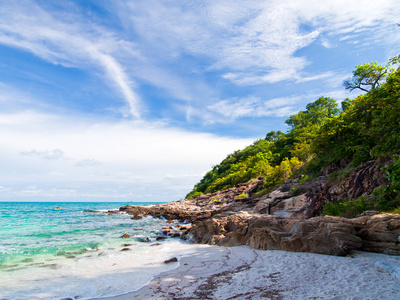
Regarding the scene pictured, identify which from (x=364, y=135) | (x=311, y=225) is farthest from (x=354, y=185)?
(x=311, y=225)

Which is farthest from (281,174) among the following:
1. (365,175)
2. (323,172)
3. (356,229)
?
(356,229)

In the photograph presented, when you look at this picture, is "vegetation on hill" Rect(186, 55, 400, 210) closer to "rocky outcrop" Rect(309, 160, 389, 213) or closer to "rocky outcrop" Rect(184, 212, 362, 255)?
"rocky outcrop" Rect(309, 160, 389, 213)

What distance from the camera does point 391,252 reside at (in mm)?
7219

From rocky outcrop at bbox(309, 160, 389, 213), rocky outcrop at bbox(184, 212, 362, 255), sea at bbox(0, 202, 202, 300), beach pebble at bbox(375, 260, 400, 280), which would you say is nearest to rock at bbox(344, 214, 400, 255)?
rocky outcrop at bbox(184, 212, 362, 255)

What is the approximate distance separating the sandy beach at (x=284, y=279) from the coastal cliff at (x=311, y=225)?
0.51 meters

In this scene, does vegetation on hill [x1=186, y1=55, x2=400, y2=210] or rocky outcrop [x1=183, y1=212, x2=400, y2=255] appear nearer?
rocky outcrop [x1=183, y1=212, x2=400, y2=255]

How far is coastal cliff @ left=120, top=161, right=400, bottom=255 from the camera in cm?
779

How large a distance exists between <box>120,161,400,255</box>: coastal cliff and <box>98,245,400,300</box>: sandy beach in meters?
0.51

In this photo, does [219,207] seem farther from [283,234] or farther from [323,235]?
[323,235]

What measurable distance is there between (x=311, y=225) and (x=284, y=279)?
12.4 feet

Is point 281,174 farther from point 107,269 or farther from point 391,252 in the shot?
point 107,269

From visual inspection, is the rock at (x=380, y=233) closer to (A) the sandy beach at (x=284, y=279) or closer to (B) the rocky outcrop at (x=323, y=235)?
(B) the rocky outcrop at (x=323, y=235)

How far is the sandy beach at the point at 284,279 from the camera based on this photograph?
203 inches

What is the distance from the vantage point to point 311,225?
30.6ft
